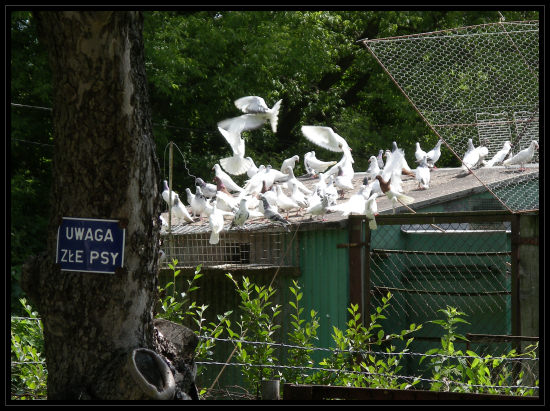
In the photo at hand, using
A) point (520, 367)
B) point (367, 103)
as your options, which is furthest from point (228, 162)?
point (367, 103)

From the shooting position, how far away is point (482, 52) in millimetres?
10266

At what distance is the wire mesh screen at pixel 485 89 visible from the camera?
8.34 m

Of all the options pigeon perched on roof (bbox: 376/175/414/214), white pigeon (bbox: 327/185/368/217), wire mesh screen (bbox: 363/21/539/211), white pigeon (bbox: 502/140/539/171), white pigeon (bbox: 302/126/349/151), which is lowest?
white pigeon (bbox: 327/185/368/217)

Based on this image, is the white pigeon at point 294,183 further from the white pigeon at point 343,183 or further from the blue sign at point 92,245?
the blue sign at point 92,245

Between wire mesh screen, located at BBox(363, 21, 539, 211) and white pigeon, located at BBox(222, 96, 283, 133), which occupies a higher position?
wire mesh screen, located at BBox(363, 21, 539, 211)

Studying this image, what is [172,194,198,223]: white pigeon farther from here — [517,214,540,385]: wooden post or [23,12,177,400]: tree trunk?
[23,12,177,400]: tree trunk

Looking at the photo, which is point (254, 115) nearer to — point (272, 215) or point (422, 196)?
Result: point (272, 215)

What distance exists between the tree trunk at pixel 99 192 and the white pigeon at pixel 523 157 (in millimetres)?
7009

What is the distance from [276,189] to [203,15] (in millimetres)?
9634

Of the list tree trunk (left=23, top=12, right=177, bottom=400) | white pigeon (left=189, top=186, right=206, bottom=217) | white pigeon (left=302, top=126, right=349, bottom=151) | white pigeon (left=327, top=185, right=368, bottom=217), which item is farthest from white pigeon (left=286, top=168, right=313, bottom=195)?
tree trunk (left=23, top=12, right=177, bottom=400)

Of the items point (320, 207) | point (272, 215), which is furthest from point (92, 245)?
point (320, 207)

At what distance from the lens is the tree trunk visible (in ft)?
12.3

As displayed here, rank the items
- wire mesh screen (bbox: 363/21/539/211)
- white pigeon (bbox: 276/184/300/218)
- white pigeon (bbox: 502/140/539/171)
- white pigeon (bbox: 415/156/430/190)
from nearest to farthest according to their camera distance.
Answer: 1. wire mesh screen (bbox: 363/21/539/211)
2. white pigeon (bbox: 276/184/300/218)
3. white pigeon (bbox: 502/140/539/171)
4. white pigeon (bbox: 415/156/430/190)

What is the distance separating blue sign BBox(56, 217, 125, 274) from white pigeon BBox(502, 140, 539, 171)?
7.11 meters
